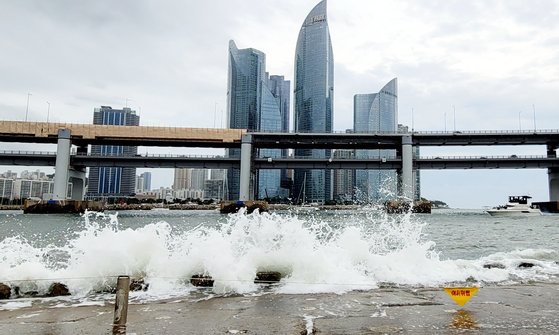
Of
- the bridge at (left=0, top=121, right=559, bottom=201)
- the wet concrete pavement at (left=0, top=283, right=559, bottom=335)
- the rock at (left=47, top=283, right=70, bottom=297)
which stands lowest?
the rock at (left=47, top=283, right=70, bottom=297)

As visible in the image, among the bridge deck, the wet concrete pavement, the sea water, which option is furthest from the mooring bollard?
the bridge deck

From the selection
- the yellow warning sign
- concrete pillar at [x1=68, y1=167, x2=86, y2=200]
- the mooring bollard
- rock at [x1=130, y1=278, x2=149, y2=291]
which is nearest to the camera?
the mooring bollard

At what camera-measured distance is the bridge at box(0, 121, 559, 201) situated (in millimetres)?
77312

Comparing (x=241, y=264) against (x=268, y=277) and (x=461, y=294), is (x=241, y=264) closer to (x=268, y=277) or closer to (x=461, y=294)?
(x=268, y=277)

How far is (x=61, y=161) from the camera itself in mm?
75938

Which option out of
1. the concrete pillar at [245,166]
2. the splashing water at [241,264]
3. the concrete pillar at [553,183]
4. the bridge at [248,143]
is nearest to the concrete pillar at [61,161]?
the bridge at [248,143]

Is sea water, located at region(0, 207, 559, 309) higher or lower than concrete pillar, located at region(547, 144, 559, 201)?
lower

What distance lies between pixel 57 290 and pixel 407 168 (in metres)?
75.9

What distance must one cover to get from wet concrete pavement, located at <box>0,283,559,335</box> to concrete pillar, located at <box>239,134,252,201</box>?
70.7 meters

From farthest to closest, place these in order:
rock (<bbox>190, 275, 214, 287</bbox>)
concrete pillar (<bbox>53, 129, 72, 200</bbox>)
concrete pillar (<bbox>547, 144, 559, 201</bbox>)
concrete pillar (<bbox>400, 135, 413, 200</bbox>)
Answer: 1. concrete pillar (<bbox>547, 144, 559, 201</bbox>)
2. concrete pillar (<bbox>400, 135, 413, 200</bbox>)
3. concrete pillar (<bbox>53, 129, 72, 200</bbox>)
4. rock (<bbox>190, 275, 214, 287</bbox>)

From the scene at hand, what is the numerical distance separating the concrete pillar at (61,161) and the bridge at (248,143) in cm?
17

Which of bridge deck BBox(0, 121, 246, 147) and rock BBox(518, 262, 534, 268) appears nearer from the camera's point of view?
rock BBox(518, 262, 534, 268)

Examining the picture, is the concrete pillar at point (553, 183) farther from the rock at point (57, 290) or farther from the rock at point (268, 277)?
the rock at point (57, 290)

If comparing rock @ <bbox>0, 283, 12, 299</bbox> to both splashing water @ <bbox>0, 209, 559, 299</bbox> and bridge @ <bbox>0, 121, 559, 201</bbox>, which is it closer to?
splashing water @ <bbox>0, 209, 559, 299</bbox>
